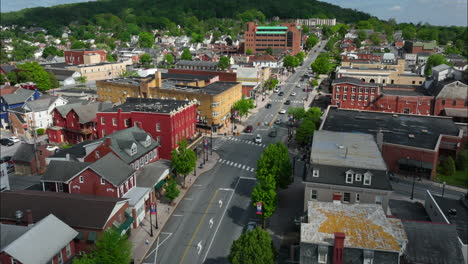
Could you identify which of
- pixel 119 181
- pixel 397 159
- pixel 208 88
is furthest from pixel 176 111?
pixel 397 159

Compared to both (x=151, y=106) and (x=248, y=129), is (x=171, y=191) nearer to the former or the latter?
(x=151, y=106)

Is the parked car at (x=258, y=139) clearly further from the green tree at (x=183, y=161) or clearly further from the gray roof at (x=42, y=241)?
the gray roof at (x=42, y=241)

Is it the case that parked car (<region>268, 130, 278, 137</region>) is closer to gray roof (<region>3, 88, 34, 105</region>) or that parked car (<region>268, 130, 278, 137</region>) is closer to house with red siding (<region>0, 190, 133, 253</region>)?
house with red siding (<region>0, 190, 133, 253</region>)

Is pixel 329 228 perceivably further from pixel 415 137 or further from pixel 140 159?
pixel 415 137

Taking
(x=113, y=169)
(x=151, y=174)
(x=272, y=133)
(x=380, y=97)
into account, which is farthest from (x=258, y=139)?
(x=113, y=169)

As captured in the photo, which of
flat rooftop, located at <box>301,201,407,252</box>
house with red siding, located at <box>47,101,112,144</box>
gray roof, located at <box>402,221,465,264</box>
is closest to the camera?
flat rooftop, located at <box>301,201,407,252</box>

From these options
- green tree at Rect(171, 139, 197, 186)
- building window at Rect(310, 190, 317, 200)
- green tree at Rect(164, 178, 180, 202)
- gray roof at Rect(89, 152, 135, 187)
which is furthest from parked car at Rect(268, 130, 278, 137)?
building window at Rect(310, 190, 317, 200)
